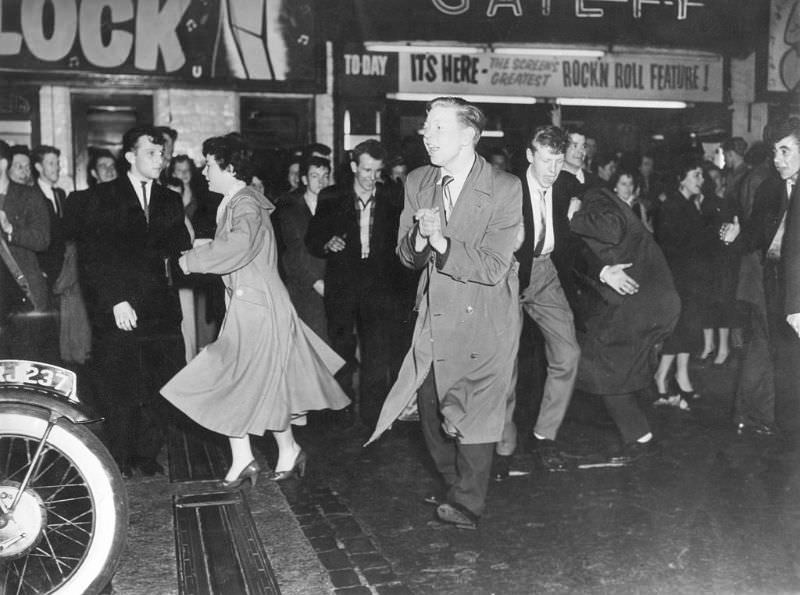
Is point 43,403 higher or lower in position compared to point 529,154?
lower

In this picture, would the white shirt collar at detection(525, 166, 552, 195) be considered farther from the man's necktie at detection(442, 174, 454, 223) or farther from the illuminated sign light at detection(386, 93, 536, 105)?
the illuminated sign light at detection(386, 93, 536, 105)

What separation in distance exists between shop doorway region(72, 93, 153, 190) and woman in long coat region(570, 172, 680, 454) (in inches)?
326

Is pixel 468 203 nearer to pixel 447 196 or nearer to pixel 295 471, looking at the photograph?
pixel 447 196

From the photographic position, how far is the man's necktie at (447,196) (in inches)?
204

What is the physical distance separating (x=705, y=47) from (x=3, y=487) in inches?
530

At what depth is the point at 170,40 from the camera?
13.1m

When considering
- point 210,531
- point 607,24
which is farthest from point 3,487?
point 607,24

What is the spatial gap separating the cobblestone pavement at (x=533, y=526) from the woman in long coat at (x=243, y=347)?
43 centimetres

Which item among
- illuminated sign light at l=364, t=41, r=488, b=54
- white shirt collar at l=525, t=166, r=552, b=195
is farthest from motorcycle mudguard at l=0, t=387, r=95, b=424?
illuminated sign light at l=364, t=41, r=488, b=54

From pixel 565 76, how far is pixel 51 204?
8.51 meters

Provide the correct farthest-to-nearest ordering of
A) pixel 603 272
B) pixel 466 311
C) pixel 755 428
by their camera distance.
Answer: pixel 755 428
pixel 603 272
pixel 466 311

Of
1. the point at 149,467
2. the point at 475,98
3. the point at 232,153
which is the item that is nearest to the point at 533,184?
the point at 232,153

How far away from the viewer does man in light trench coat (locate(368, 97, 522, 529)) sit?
16.6 ft

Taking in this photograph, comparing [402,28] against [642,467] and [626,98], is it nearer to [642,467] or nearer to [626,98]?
[626,98]
